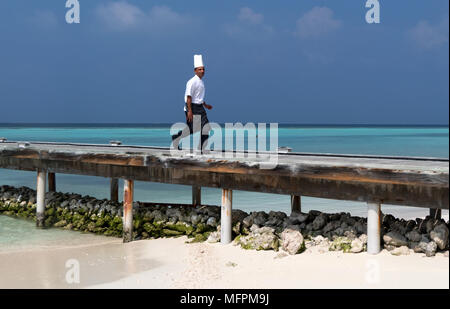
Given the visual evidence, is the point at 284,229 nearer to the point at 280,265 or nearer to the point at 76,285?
the point at 280,265

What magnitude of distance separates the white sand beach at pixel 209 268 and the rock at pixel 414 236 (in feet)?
1.15

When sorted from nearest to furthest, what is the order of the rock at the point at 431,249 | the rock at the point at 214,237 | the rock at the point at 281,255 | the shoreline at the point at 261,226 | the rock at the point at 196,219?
the rock at the point at 431,249 → the shoreline at the point at 261,226 → the rock at the point at 281,255 → the rock at the point at 214,237 → the rock at the point at 196,219

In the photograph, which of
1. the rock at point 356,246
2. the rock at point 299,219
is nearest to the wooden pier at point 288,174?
the rock at point 356,246

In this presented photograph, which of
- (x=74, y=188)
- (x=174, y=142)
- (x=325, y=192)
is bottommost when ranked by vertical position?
(x=74, y=188)

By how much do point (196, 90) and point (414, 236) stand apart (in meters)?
4.17

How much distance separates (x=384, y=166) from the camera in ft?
23.5

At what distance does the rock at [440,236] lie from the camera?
22.9 feet

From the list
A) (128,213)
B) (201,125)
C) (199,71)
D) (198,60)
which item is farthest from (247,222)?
(198,60)

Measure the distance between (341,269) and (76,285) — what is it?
3.80 meters

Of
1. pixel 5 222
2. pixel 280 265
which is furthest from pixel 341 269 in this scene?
pixel 5 222

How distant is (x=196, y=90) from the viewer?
8.84 metres

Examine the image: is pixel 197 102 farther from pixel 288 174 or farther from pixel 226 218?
pixel 288 174

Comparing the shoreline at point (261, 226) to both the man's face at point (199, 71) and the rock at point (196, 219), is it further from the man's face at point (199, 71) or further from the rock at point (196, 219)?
the man's face at point (199, 71)

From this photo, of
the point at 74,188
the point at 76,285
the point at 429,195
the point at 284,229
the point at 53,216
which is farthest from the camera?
the point at 74,188
